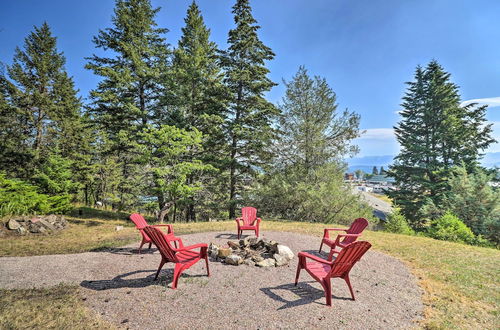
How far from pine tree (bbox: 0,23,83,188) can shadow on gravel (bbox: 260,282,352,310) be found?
14420 millimetres

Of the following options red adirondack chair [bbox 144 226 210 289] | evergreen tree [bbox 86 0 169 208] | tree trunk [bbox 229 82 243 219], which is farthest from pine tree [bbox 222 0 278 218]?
red adirondack chair [bbox 144 226 210 289]

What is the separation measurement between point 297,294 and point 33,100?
18.8 meters

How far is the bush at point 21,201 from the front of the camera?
7.64 metres

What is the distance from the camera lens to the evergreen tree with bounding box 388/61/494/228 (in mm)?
16734

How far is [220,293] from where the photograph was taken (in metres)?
3.45

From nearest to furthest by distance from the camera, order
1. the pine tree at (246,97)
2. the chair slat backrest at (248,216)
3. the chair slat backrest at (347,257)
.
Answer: the chair slat backrest at (347,257) < the chair slat backrest at (248,216) < the pine tree at (246,97)

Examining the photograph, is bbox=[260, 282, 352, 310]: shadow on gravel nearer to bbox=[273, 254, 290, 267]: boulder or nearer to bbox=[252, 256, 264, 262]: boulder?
bbox=[273, 254, 290, 267]: boulder

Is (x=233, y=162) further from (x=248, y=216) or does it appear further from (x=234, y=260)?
(x=234, y=260)

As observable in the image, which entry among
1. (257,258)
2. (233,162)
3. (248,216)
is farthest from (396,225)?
(257,258)

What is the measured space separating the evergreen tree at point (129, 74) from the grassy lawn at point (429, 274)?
5.91 m

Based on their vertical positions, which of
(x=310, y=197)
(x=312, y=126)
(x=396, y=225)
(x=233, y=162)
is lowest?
(x=396, y=225)

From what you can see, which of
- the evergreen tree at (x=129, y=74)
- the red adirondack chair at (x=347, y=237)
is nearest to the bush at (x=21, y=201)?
the evergreen tree at (x=129, y=74)

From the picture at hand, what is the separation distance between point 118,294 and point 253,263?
2.50m

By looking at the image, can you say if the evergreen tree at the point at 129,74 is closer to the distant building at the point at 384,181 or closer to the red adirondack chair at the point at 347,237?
the red adirondack chair at the point at 347,237
